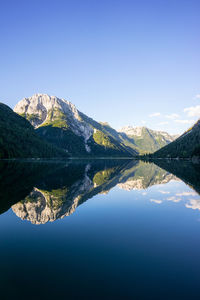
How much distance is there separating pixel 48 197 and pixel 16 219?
8.50 meters

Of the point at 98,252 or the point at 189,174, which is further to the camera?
the point at 189,174

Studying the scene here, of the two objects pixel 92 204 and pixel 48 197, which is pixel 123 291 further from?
pixel 48 197

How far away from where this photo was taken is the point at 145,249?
12320 mm

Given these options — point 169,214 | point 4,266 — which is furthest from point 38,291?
point 169,214

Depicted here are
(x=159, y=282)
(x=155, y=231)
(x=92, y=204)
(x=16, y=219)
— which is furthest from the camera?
(x=92, y=204)

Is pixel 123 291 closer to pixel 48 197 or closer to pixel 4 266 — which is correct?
pixel 4 266

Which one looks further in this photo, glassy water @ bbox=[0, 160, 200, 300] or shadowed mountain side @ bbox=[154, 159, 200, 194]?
shadowed mountain side @ bbox=[154, 159, 200, 194]

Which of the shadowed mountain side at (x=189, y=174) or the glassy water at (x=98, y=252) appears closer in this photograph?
the glassy water at (x=98, y=252)

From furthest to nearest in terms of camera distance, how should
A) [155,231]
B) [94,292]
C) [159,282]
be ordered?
[155,231], [159,282], [94,292]

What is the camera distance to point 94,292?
26.9ft

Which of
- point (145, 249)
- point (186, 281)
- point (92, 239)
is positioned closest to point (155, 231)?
point (145, 249)

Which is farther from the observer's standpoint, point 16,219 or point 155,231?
point 16,219

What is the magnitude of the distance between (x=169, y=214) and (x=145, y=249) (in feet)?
31.3

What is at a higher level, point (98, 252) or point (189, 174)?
point (98, 252)
